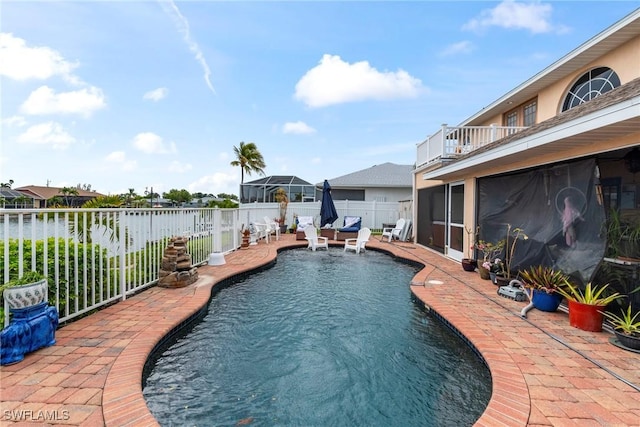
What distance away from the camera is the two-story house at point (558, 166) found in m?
3.75

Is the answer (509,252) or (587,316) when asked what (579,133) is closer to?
(587,316)

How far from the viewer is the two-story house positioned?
3748 millimetres

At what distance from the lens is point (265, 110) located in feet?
54.9

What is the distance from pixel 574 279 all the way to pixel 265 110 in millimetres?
15372

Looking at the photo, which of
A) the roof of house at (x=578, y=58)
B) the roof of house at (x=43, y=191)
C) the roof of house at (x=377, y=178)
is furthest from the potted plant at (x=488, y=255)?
the roof of house at (x=43, y=191)

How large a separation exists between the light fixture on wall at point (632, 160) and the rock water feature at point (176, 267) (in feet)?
21.4

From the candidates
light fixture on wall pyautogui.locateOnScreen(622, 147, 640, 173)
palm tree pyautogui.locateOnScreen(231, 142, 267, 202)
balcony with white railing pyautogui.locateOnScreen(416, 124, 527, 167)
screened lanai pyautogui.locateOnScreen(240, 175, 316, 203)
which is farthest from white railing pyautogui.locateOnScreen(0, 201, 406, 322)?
palm tree pyautogui.locateOnScreen(231, 142, 267, 202)

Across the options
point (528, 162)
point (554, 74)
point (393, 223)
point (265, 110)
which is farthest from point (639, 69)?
point (265, 110)

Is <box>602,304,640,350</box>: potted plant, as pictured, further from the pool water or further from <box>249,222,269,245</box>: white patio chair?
<box>249,222,269,245</box>: white patio chair

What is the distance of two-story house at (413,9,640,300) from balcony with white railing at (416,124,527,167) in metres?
0.03

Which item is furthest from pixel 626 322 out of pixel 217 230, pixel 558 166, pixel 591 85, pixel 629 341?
pixel 217 230

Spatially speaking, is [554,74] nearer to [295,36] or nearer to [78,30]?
[295,36]

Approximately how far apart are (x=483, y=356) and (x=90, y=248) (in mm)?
4786

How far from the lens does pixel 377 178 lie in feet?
70.6
